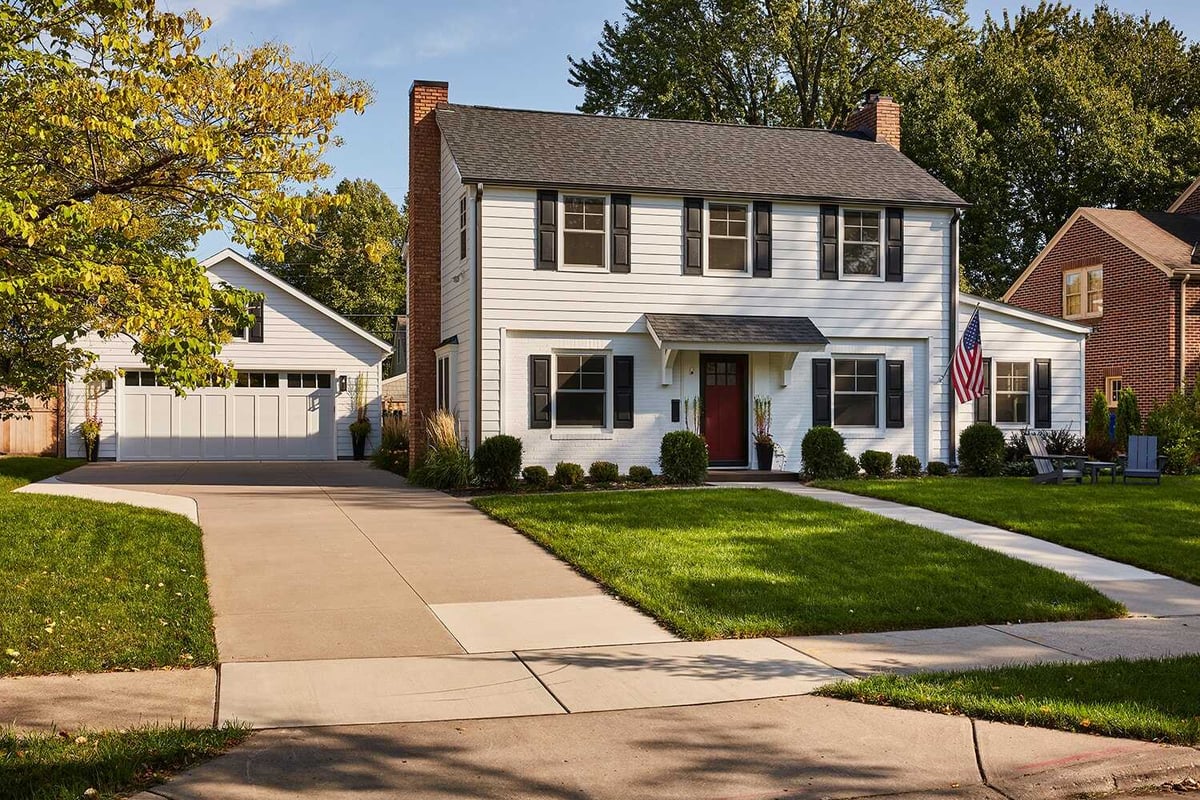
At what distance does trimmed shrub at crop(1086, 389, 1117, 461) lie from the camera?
902 inches

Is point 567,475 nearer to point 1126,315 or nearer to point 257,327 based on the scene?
point 257,327

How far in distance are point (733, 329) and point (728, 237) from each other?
201 centimetres

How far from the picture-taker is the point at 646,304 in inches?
844

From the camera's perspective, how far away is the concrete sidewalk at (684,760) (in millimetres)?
5250

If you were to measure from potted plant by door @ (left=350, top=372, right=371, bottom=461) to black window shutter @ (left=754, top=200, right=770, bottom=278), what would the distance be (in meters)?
13.7

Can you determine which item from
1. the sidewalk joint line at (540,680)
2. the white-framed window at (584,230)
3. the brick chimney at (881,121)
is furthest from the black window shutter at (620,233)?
the sidewalk joint line at (540,680)

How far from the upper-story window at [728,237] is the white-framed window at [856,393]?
290cm

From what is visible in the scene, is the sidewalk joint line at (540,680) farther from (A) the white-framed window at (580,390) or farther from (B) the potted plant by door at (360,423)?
(B) the potted plant by door at (360,423)

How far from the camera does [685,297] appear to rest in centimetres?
2172

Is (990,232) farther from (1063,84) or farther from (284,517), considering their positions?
(284,517)

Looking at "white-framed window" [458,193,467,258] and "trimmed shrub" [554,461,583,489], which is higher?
"white-framed window" [458,193,467,258]

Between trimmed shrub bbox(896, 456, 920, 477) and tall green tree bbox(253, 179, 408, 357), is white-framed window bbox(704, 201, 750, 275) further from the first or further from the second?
tall green tree bbox(253, 179, 408, 357)

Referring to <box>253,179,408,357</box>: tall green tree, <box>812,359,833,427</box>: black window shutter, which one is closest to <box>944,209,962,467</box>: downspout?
<box>812,359,833,427</box>: black window shutter

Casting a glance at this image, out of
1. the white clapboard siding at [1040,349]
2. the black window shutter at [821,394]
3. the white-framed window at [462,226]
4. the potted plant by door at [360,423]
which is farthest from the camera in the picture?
the potted plant by door at [360,423]
